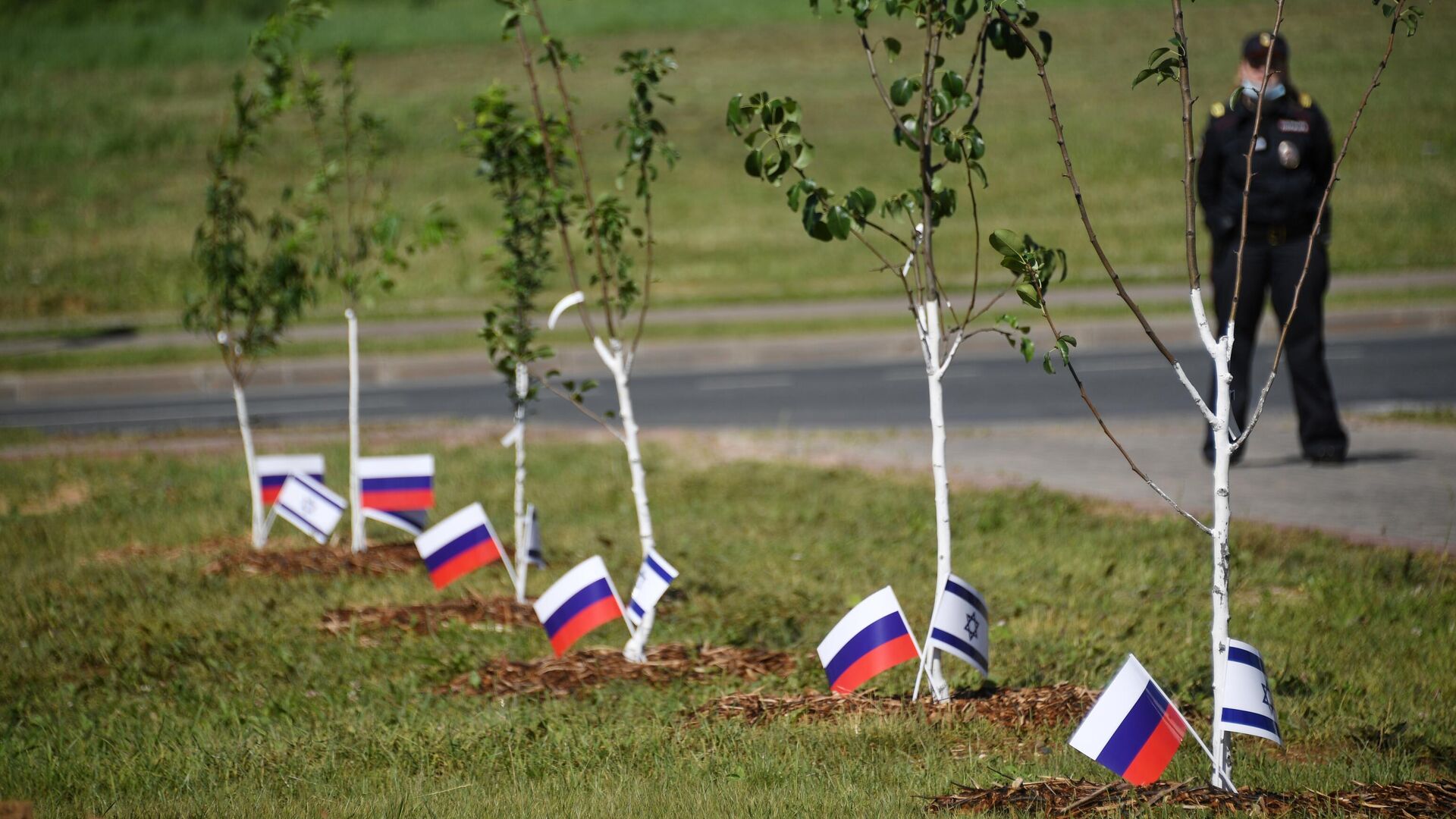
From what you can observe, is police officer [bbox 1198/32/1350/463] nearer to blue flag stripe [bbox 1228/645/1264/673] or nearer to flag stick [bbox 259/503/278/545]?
blue flag stripe [bbox 1228/645/1264/673]

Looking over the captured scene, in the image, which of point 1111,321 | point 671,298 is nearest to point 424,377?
point 671,298

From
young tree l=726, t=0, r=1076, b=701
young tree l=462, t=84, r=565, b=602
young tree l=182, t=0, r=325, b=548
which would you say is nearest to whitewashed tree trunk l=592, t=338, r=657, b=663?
young tree l=462, t=84, r=565, b=602

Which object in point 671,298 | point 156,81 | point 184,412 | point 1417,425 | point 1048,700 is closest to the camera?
point 1048,700

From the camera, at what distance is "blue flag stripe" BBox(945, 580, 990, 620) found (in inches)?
159

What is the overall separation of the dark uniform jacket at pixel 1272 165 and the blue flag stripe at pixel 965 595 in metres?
4.01

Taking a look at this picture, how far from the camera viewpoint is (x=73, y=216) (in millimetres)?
23297

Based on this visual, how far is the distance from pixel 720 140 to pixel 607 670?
22.3m

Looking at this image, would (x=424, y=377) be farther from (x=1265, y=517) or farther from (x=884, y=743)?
(x=884, y=743)

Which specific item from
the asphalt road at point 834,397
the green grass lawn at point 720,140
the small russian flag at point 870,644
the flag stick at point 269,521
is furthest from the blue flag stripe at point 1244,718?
the green grass lawn at point 720,140

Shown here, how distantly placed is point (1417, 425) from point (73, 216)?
20.9m

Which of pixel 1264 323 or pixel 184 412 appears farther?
pixel 1264 323

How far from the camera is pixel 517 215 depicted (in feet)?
18.9

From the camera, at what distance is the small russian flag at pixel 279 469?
673 cm

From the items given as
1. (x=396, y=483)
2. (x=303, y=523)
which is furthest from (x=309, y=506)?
(x=396, y=483)
